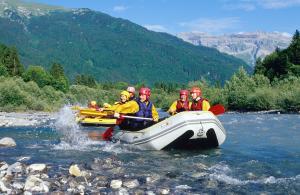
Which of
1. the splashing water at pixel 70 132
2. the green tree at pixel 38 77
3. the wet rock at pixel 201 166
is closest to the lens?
the wet rock at pixel 201 166

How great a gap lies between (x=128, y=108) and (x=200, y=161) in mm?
4046

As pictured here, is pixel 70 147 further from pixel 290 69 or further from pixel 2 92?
pixel 290 69

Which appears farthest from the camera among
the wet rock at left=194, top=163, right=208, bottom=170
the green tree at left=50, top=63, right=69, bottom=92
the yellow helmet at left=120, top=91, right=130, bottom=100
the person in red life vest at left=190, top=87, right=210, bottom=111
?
the green tree at left=50, top=63, right=69, bottom=92

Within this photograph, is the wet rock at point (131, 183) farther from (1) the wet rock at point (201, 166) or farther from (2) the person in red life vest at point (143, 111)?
(2) the person in red life vest at point (143, 111)

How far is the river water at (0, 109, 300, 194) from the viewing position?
1014 centimetres

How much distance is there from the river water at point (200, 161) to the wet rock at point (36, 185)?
1.75 metres

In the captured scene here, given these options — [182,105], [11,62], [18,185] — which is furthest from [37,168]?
[11,62]

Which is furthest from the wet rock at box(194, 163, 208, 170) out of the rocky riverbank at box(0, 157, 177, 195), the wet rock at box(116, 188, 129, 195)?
the wet rock at box(116, 188, 129, 195)

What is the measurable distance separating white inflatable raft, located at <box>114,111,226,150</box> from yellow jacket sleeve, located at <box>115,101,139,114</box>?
0.79 m

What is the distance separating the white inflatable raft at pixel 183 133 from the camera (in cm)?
1514

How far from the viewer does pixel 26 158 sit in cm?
1372

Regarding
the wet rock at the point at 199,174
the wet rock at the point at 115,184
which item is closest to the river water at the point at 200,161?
the wet rock at the point at 199,174

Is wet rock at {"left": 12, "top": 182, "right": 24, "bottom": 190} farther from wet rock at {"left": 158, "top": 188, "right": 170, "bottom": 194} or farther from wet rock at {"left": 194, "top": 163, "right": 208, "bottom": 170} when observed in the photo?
wet rock at {"left": 194, "top": 163, "right": 208, "bottom": 170}

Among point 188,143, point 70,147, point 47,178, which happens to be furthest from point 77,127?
point 47,178
